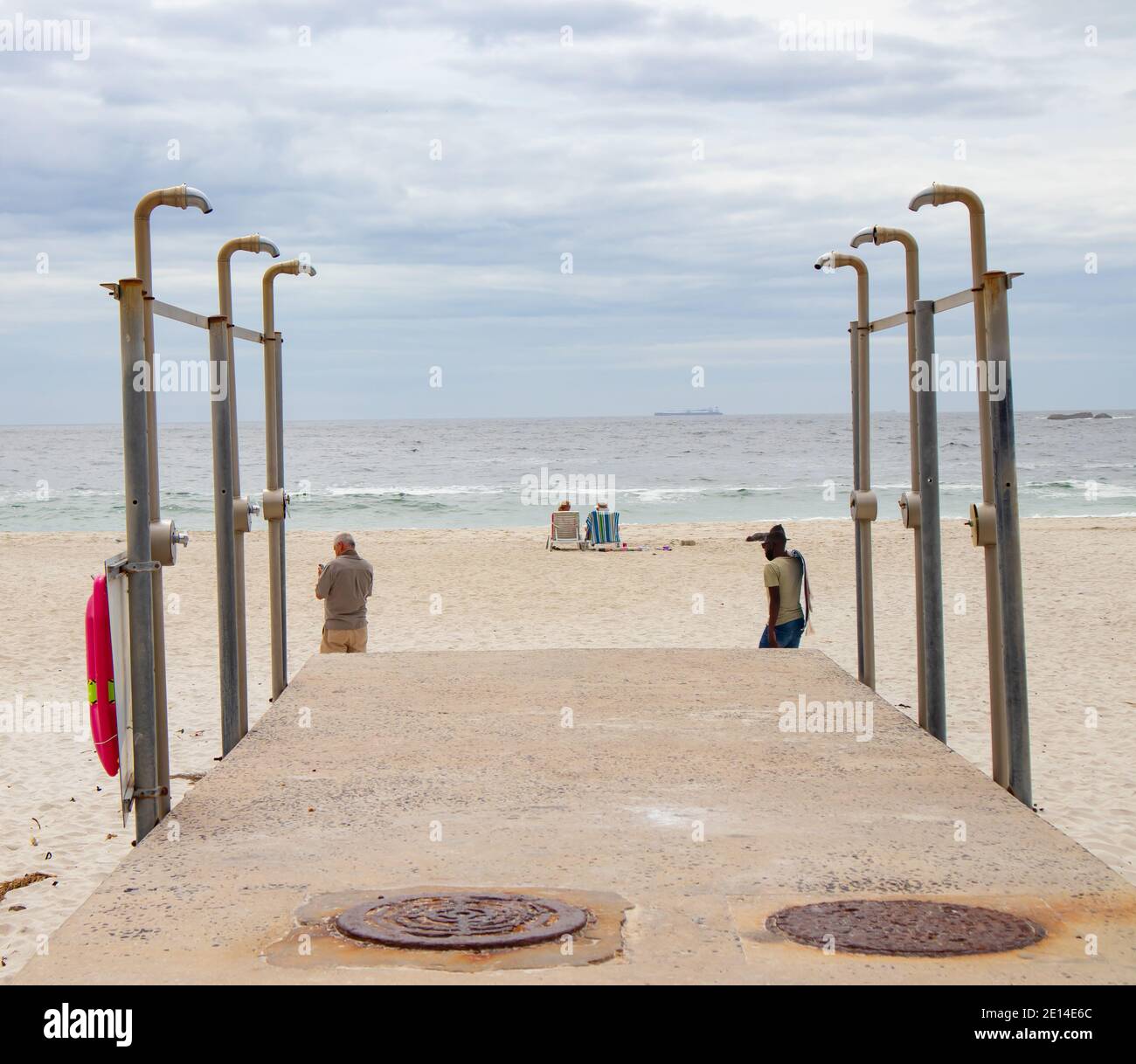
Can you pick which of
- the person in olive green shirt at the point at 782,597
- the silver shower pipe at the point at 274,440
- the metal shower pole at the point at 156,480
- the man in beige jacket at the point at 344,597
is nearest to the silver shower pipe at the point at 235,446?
the silver shower pipe at the point at 274,440

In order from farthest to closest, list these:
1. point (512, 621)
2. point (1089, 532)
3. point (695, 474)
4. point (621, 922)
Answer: point (695, 474) < point (1089, 532) < point (512, 621) < point (621, 922)

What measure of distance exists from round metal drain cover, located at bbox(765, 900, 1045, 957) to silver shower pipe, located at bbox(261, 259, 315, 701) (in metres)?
4.21

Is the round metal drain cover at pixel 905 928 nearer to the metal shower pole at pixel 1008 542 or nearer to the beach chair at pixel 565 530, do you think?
the metal shower pole at pixel 1008 542

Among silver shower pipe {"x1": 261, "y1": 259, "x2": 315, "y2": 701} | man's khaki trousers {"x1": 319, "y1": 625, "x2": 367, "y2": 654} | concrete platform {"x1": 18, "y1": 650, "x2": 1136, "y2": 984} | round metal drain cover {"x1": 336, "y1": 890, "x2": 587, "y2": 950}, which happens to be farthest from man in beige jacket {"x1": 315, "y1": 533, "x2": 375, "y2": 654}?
round metal drain cover {"x1": 336, "y1": 890, "x2": 587, "y2": 950}

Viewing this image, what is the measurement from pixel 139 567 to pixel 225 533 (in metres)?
1.33

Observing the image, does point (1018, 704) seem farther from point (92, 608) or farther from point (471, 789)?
point (92, 608)

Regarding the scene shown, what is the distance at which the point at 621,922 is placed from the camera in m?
3.36

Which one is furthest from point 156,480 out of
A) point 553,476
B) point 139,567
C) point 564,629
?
point 553,476

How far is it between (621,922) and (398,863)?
2.86ft

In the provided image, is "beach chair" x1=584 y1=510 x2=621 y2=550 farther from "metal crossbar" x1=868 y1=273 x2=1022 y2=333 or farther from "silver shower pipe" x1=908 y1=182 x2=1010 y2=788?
"silver shower pipe" x1=908 y1=182 x2=1010 y2=788

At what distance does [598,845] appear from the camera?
13.5 feet

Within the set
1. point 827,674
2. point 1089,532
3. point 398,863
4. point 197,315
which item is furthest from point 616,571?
point 398,863

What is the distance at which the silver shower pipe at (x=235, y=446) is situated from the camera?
593cm

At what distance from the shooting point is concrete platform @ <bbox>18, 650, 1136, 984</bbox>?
10.1 ft
